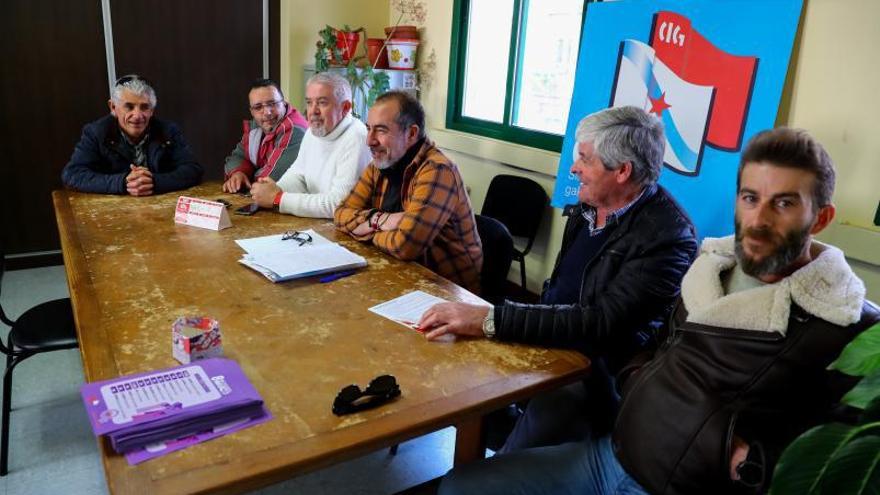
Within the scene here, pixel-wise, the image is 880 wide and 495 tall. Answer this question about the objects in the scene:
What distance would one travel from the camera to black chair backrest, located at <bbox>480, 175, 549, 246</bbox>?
3264 millimetres

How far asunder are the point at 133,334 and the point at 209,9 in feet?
10.5

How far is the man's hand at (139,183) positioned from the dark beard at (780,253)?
2.31 metres

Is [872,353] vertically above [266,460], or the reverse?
[872,353]

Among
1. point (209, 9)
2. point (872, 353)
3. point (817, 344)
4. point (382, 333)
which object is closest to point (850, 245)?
point (817, 344)

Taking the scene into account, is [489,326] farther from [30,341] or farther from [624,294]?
[30,341]

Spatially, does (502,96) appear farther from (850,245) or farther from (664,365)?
(664,365)

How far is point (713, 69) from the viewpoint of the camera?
7.63ft

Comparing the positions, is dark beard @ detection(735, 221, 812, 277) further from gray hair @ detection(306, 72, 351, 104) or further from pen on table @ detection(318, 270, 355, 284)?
gray hair @ detection(306, 72, 351, 104)

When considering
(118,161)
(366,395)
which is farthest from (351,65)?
(366,395)

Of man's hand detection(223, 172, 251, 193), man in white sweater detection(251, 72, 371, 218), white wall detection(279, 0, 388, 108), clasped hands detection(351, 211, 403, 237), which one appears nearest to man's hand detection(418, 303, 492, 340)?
clasped hands detection(351, 211, 403, 237)

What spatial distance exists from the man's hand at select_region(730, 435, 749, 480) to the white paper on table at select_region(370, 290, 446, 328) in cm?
69

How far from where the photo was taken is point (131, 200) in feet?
8.05

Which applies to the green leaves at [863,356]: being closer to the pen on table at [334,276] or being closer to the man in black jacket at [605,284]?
the man in black jacket at [605,284]

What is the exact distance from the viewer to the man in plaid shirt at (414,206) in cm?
191
